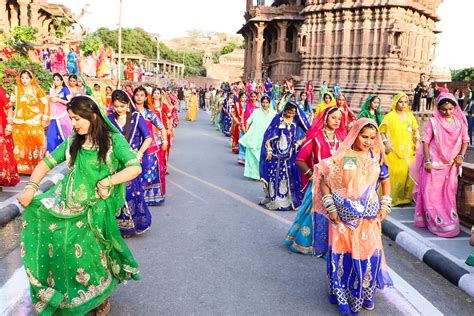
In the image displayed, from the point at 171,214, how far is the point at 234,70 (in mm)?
78194

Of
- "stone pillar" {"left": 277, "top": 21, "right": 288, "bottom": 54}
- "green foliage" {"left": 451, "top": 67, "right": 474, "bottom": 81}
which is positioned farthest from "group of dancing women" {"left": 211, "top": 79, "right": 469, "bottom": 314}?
"green foliage" {"left": 451, "top": 67, "right": 474, "bottom": 81}

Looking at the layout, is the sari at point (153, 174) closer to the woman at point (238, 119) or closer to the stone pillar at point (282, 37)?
the woman at point (238, 119)

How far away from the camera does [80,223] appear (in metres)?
3.29

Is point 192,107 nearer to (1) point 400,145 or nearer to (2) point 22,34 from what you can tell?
(2) point 22,34

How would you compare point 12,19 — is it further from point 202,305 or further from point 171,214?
point 202,305

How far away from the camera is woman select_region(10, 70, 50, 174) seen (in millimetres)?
8578

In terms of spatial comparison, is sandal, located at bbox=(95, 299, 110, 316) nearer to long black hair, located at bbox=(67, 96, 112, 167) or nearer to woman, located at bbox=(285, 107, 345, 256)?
long black hair, located at bbox=(67, 96, 112, 167)

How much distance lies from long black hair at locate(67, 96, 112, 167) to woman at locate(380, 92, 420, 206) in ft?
16.8

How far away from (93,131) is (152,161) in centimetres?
378

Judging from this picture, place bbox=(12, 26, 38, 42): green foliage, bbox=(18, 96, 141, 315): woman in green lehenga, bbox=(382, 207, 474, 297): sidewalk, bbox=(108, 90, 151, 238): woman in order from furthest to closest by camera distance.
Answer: bbox=(12, 26, 38, 42): green foliage < bbox=(108, 90, 151, 238): woman < bbox=(382, 207, 474, 297): sidewalk < bbox=(18, 96, 141, 315): woman in green lehenga

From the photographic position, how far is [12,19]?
29859 mm

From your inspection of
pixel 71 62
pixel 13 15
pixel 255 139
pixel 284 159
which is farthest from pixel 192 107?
pixel 284 159

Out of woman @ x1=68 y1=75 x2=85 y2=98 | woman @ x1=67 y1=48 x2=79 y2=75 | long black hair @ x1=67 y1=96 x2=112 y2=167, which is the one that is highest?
woman @ x1=67 y1=48 x2=79 y2=75

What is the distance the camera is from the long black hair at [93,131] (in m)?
3.31
